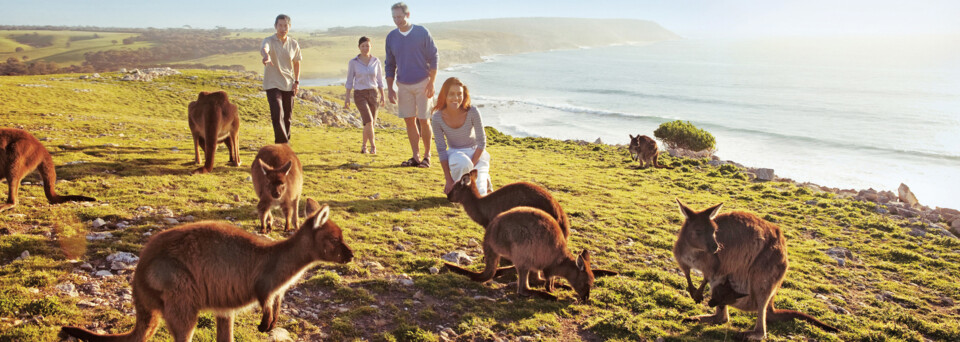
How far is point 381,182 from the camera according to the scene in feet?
35.8

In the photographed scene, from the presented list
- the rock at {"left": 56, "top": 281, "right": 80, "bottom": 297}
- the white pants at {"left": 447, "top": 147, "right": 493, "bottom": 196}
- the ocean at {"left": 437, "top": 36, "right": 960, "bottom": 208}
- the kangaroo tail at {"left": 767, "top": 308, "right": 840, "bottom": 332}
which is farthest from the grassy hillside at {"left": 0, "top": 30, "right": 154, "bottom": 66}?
the kangaroo tail at {"left": 767, "top": 308, "right": 840, "bottom": 332}

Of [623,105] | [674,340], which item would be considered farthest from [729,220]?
[623,105]

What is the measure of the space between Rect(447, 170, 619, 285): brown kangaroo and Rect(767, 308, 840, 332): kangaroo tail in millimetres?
1870

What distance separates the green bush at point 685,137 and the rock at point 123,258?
2133cm

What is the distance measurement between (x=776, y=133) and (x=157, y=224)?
151 feet

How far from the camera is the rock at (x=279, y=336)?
4.34 m

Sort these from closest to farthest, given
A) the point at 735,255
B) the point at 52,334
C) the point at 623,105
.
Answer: the point at 52,334 → the point at 735,255 → the point at 623,105

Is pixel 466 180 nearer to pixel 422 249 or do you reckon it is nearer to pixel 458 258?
pixel 458 258

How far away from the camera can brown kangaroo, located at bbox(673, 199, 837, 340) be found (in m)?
4.97

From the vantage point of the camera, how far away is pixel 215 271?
145 inches

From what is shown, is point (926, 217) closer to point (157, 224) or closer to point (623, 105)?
point (157, 224)

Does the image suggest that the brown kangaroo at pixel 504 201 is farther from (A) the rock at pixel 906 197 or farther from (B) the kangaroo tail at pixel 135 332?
(A) the rock at pixel 906 197

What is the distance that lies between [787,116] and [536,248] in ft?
185

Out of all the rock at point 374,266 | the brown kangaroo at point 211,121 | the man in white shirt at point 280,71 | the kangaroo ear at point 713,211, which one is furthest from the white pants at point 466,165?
the brown kangaroo at point 211,121
